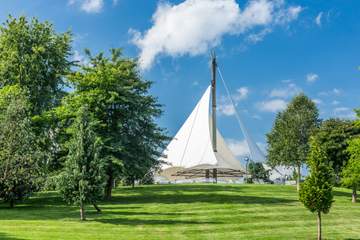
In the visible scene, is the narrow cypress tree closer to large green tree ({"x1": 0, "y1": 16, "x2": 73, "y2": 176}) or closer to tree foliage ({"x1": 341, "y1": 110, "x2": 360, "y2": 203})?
tree foliage ({"x1": 341, "y1": 110, "x2": 360, "y2": 203})

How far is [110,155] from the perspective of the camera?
109ft

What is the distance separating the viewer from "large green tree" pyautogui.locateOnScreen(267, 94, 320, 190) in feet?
151

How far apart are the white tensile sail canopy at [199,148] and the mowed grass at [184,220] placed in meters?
23.2

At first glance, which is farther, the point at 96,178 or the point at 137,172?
the point at 137,172

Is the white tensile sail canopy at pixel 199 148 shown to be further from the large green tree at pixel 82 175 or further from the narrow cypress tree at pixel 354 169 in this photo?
the large green tree at pixel 82 175

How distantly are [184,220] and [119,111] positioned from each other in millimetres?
14582

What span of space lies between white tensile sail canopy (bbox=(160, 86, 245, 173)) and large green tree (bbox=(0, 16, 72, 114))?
60.0 feet

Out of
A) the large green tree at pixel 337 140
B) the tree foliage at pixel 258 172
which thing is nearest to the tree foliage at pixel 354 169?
the large green tree at pixel 337 140

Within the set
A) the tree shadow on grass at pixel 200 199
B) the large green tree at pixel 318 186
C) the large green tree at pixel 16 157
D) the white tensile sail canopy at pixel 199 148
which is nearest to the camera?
the large green tree at pixel 318 186

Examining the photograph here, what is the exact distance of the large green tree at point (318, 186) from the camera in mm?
22469

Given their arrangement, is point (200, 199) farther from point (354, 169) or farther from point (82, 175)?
point (354, 169)

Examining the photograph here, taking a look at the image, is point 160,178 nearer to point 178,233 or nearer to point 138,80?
point 138,80

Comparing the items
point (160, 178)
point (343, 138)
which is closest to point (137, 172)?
point (343, 138)

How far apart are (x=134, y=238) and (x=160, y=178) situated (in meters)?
45.5
